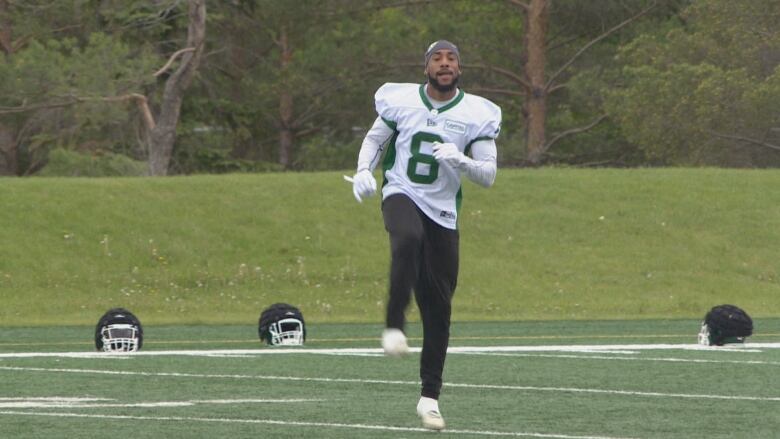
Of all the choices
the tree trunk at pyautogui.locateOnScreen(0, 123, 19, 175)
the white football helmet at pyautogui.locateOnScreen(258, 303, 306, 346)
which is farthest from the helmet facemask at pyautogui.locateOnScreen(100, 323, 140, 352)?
the tree trunk at pyautogui.locateOnScreen(0, 123, 19, 175)

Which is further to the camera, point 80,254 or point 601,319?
point 80,254

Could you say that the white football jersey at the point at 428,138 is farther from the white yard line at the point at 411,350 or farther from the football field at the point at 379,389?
the white yard line at the point at 411,350

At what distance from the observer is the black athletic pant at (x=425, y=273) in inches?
353

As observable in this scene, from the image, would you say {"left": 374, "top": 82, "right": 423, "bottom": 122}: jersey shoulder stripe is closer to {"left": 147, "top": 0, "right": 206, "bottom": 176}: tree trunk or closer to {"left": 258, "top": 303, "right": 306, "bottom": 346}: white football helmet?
{"left": 258, "top": 303, "right": 306, "bottom": 346}: white football helmet

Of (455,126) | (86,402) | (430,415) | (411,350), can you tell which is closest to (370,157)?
(455,126)

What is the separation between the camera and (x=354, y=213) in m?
26.9

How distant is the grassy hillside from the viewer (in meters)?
22.9

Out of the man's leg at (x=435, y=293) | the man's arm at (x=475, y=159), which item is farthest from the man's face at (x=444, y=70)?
the man's leg at (x=435, y=293)

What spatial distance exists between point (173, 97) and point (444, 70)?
100 ft

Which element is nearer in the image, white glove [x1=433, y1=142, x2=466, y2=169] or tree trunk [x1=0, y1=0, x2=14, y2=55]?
white glove [x1=433, y1=142, x2=466, y2=169]

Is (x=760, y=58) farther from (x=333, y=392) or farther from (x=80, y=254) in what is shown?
(x=333, y=392)

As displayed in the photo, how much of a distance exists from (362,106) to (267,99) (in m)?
3.89

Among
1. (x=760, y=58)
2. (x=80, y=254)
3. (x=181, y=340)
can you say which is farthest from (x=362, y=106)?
(x=181, y=340)

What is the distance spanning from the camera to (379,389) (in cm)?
1142
